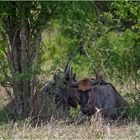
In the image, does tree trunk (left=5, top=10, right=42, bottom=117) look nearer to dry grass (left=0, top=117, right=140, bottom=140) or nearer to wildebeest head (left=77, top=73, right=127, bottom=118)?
dry grass (left=0, top=117, right=140, bottom=140)

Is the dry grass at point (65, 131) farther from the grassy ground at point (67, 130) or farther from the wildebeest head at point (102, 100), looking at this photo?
the wildebeest head at point (102, 100)

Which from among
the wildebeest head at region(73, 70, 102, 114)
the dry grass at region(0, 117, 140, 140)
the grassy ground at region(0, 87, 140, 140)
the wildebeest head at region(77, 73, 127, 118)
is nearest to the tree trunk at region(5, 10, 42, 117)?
the grassy ground at region(0, 87, 140, 140)

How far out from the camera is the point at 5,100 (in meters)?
12.2

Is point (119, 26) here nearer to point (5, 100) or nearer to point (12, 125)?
point (5, 100)

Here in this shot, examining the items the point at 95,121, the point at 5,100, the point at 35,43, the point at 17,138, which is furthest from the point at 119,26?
the point at 17,138

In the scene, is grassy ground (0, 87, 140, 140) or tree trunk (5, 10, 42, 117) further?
tree trunk (5, 10, 42, 117)

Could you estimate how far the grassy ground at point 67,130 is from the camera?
28.1ft

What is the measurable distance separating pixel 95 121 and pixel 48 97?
5.64 feet

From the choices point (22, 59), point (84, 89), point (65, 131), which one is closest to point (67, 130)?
point (65, 131)

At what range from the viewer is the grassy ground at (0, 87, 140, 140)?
28.1 feet

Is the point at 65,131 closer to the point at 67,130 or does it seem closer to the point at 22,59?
the point at 67,130

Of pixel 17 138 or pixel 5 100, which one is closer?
pixel 17 138

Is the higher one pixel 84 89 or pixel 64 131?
pixel 84 89

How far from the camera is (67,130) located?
9102 mm
